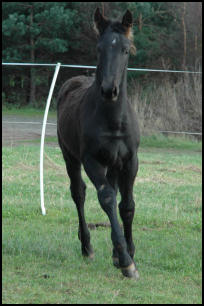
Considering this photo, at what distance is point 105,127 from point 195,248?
202 centimetres

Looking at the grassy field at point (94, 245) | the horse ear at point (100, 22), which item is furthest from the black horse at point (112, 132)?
the grassy field at point (94, 245)

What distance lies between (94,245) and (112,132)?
A: 175cm

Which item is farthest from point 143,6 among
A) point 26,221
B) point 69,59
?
point 26,221

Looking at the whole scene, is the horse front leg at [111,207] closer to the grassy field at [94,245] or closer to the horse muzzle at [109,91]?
the grassy field at [94,245]

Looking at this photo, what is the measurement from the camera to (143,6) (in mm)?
27984

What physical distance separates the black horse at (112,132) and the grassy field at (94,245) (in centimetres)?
34

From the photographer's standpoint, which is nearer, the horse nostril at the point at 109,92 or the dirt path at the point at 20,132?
→ the horse nostril at the point at 109,92

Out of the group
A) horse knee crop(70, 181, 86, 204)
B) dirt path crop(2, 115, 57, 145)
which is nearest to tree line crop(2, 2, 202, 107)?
dirt path crop(2, 115, 57, 145)

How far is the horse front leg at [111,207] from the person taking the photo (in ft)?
15.7

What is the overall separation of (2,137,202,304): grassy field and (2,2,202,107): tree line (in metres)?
17.8

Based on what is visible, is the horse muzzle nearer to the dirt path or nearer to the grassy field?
the grassy field

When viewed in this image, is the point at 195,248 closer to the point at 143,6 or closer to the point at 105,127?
the point at 105,127

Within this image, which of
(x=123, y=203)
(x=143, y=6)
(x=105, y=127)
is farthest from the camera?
(x=143, y=6)

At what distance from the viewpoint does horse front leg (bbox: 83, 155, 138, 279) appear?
4.79 metres
